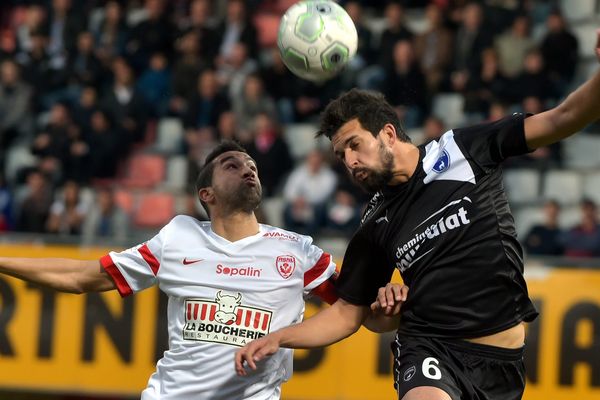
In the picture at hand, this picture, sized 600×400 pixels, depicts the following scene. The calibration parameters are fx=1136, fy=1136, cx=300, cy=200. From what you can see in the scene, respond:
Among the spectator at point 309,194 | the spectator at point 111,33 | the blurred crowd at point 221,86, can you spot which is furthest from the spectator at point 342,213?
the spectator at point 111,33

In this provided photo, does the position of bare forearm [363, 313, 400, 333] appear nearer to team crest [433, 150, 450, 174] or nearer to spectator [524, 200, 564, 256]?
team crest [433, 150, 450, 174]

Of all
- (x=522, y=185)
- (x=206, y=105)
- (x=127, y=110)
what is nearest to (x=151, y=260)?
(x=522, y=185)

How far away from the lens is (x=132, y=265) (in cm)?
601

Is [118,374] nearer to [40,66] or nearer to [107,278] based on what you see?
[107,278]

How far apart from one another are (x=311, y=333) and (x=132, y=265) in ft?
3.55

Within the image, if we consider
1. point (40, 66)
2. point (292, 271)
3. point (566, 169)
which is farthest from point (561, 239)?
point (40, 66)

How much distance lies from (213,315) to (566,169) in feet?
24.4

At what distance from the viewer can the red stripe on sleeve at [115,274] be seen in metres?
6.01

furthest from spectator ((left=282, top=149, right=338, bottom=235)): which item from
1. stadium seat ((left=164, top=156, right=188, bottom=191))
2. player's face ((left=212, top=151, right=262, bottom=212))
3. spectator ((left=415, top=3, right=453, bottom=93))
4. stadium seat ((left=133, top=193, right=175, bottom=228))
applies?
player's face ((left=212, top=151, right=262, bottom=212))

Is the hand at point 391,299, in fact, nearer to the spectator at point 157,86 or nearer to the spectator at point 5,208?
the spectator at point 5,208

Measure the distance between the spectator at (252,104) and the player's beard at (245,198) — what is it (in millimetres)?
7521

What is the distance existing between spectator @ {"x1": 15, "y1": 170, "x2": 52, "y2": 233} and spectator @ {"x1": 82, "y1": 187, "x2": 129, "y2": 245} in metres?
0.77

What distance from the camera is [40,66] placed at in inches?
618

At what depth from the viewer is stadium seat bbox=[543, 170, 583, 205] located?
12.1 m
